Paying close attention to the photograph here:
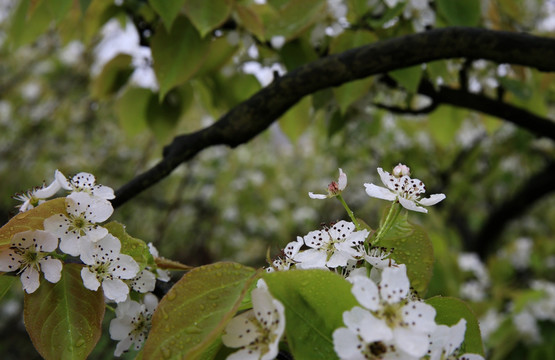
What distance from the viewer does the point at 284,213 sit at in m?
3.59

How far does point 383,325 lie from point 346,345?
3cm

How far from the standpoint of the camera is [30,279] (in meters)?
0.44

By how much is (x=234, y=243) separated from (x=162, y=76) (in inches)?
113

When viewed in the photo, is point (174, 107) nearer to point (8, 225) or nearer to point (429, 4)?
point (429, 4)

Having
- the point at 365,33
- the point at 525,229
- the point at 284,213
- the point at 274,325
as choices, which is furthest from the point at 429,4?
the point at 525,229

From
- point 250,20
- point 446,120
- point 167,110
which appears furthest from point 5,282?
point 446,120

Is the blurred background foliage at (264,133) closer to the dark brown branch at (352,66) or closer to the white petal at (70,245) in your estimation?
the dark brown branch at (352,66)

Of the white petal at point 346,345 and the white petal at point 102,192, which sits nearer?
the white petal at point 346,345

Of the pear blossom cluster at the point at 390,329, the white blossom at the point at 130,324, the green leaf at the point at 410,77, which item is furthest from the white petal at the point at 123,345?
the green leaf at the point at 410,77

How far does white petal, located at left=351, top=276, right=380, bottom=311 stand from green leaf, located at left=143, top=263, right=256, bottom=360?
75mm

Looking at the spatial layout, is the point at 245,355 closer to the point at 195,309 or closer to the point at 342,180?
the point at 195,309

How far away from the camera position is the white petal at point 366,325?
0.34 meters

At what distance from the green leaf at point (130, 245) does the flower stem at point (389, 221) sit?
209mm

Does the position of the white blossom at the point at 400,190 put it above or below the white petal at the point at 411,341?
below
